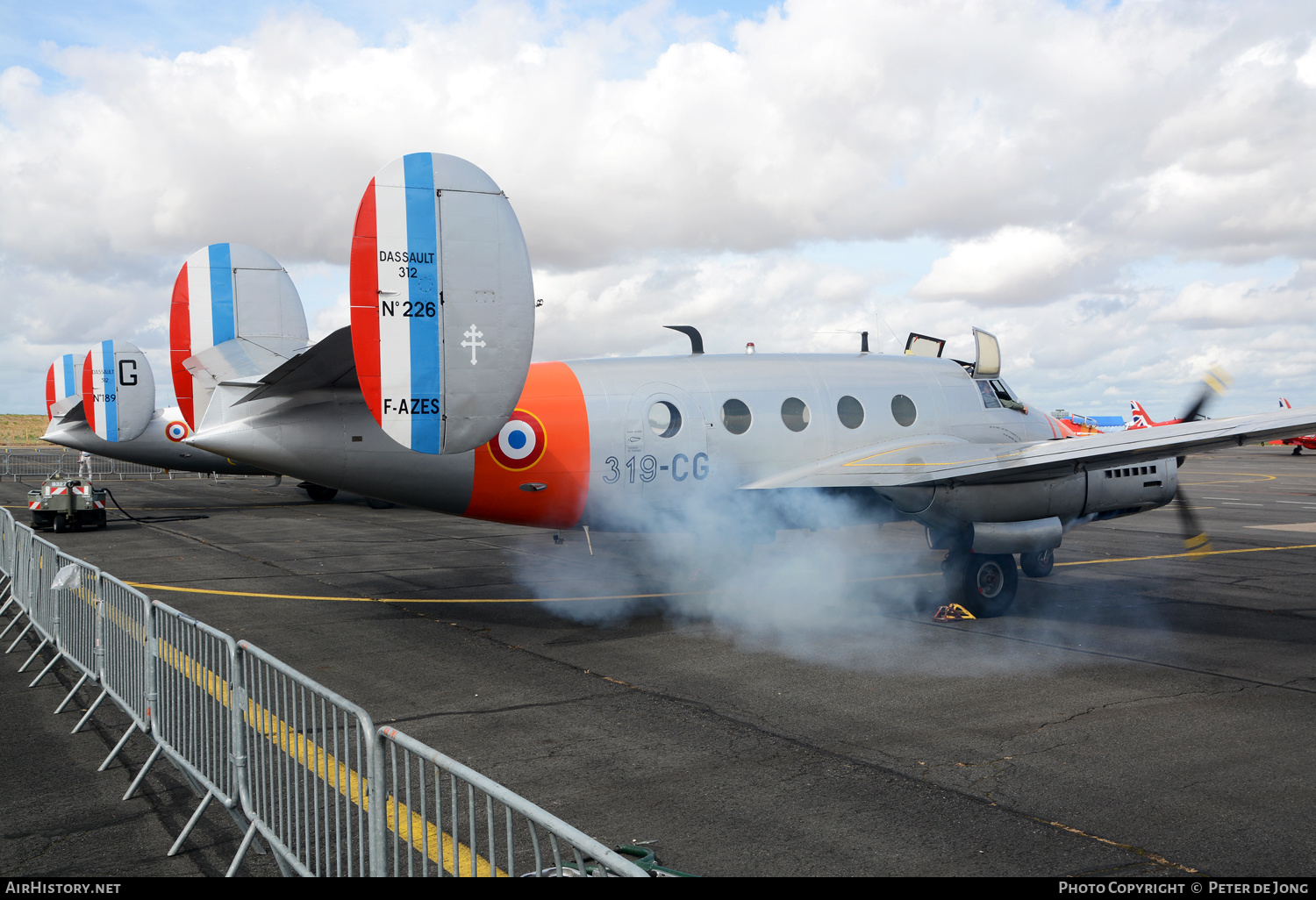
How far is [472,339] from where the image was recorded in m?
10.2

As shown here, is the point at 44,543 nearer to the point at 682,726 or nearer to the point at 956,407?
the point at 682,726

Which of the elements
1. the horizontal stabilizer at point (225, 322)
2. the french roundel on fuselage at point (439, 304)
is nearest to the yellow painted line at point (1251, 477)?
the horizontal stabilizer at point (225, 322)

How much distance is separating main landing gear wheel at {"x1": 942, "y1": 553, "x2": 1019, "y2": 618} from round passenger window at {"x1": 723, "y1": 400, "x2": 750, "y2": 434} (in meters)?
3.68

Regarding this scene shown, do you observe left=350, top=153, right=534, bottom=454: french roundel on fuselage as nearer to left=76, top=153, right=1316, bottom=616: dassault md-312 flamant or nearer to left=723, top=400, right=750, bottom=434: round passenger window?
left=76, top=153, right=1316, bottom=616: dassault md-312 flamant

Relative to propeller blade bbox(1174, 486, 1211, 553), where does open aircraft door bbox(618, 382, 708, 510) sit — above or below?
above

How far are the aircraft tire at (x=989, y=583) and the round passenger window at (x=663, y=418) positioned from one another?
15.6 feet

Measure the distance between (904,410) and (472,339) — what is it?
8.12 meters

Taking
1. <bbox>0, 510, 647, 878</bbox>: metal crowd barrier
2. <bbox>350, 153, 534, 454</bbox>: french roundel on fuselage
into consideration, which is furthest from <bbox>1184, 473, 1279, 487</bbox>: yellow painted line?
<bbox>0, 510, 647, 878</bbox>: metal crowd barrier

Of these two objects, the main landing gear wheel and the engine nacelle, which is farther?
the engine nacelle

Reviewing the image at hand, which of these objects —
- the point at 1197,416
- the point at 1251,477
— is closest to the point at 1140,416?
the point at 1251,477

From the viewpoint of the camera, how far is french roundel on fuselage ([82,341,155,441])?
28672 mm

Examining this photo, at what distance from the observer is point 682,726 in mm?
8414
